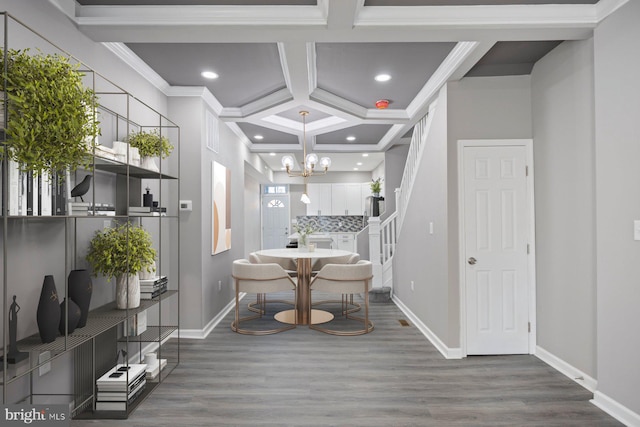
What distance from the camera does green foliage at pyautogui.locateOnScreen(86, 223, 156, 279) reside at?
8.19 feet

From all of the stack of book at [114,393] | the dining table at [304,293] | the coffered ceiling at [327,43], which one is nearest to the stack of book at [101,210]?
the stack of book at [114,393]

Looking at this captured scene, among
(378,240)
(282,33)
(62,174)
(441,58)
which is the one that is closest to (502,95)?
(441,58)

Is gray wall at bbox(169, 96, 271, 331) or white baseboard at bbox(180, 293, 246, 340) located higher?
gray wall at bbox(169, 96, 271, 331)

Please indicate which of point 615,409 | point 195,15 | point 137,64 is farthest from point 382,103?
point 615,409

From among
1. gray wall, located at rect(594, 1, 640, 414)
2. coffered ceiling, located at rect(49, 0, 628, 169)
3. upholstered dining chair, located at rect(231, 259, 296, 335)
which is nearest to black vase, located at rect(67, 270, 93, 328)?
coffered ceiling, located at rect(49, 0, 628, 169)

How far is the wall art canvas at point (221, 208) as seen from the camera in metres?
4.51

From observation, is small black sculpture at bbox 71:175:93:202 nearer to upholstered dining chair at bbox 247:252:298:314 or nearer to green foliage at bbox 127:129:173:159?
green foliage at bbox 127:129:173:159

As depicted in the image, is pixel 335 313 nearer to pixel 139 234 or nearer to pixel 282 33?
pixel 139 234

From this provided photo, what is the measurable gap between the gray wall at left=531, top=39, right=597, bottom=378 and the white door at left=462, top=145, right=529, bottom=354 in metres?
0.16

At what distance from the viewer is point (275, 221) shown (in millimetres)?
10305

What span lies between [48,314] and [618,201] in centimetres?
342

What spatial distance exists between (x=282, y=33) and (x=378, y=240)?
4.13m

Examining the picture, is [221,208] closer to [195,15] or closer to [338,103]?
[338,103]

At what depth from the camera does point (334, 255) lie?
15.5ft
